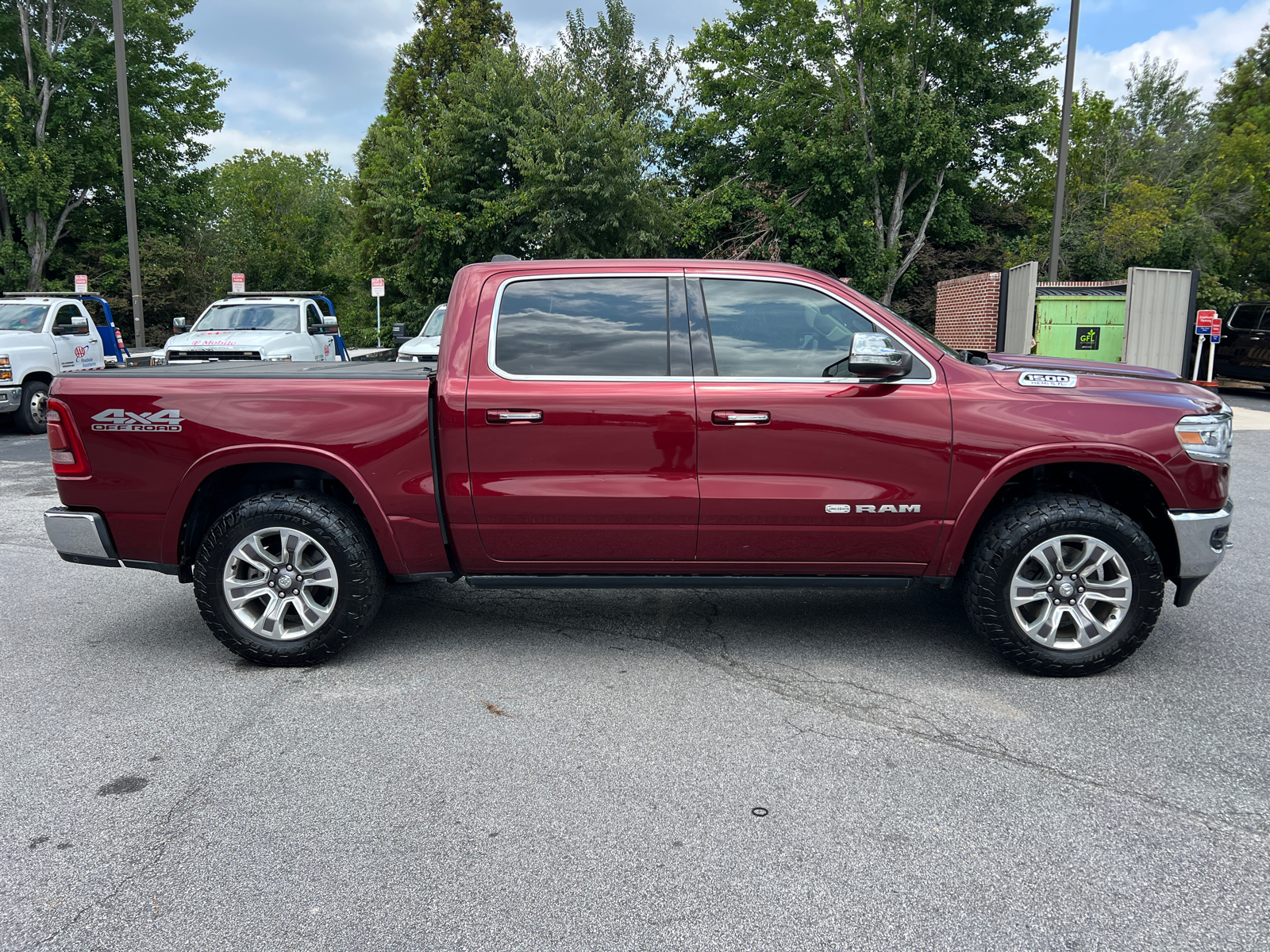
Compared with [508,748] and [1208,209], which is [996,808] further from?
[1208,209]

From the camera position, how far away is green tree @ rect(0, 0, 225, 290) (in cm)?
2978

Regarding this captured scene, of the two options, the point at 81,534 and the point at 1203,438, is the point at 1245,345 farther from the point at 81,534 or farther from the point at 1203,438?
the point at 81,534

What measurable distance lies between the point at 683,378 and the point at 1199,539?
8.05 feet

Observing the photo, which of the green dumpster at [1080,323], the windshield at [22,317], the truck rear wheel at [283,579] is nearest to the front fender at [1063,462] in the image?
the truck rear wheel at [283,579]

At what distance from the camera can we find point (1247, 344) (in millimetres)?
20438

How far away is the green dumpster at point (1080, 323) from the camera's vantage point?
56.4 ft

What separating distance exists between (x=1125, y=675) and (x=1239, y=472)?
7322mm

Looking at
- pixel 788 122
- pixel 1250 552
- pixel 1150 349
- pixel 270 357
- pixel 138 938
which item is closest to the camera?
pixel 138 938

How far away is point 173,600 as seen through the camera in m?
5.75

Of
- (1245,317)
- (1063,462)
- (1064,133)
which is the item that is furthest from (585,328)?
(1245,317)

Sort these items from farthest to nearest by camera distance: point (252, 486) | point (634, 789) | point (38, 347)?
1. point (38, 347)
2. point (252, 486)
3. point (634, 789)

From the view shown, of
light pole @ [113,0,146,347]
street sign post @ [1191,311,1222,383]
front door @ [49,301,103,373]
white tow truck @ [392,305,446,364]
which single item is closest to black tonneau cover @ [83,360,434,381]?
white tow truck @ [392,305,446,364]

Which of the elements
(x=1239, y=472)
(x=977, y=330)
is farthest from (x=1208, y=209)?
(x=1239, y=472)

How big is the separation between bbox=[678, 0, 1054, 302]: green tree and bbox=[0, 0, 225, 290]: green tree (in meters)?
18.6
